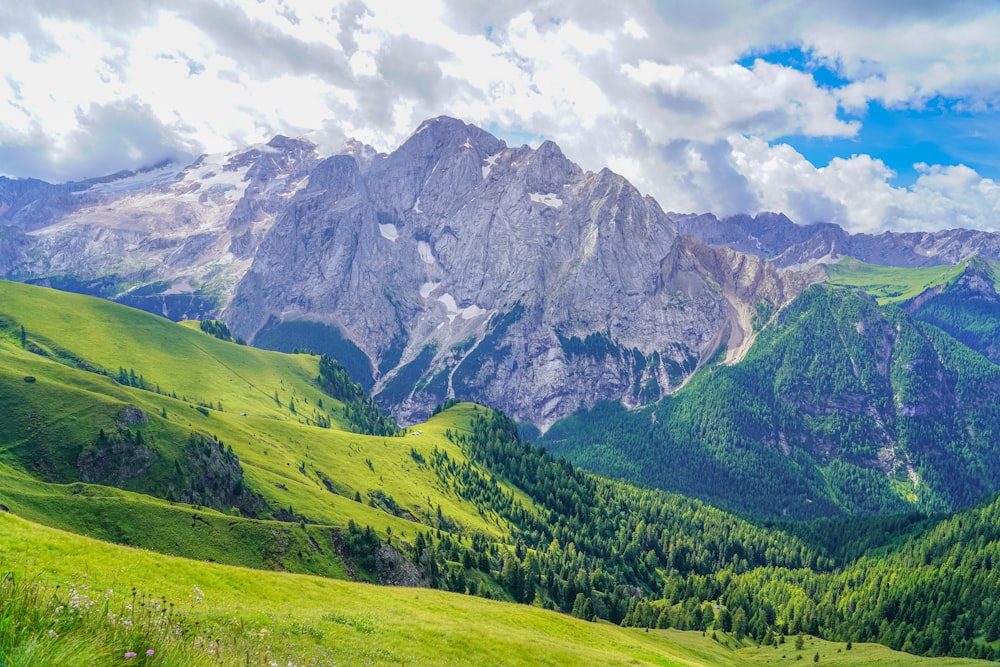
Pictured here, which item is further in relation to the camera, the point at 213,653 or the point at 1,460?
the point at 1,460

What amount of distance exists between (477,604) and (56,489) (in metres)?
74.5

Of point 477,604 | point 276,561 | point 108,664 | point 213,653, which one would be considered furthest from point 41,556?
point 276,561

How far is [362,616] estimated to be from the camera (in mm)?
43375

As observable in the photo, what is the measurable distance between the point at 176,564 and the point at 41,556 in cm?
960

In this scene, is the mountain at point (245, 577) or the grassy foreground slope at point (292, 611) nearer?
the mountain at point (245, 577)

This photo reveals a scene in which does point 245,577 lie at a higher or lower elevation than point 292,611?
lower

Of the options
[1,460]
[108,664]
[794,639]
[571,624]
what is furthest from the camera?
[794,639]

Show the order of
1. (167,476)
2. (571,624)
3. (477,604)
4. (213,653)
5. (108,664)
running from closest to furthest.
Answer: (108,664), (213,653), (477,604), (571,624), (167,476)

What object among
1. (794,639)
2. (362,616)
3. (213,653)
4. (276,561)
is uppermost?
(213,653)

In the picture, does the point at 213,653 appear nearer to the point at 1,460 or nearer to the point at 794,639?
the point at 1,460

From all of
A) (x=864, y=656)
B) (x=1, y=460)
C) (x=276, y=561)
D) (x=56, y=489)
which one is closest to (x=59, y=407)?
(x=1, y=460)

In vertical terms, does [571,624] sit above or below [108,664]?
below

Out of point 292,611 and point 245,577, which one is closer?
point 292,611

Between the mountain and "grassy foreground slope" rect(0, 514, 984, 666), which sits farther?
"grassy foreground slope" rect(0, 514, 984, 666)
